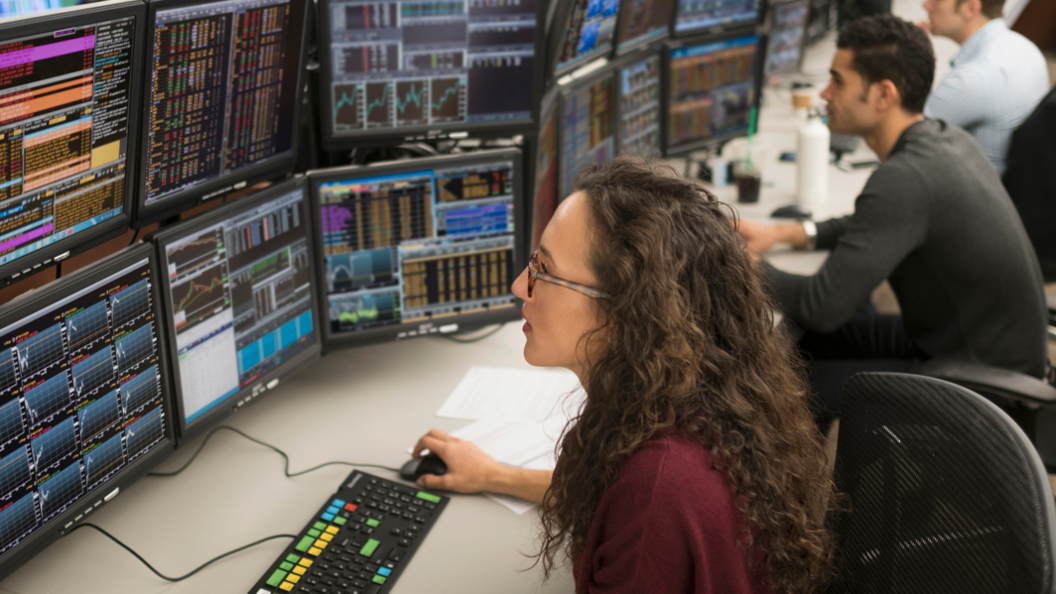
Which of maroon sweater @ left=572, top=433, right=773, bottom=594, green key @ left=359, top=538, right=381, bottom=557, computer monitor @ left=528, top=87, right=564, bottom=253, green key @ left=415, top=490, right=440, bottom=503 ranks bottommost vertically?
green key @ left=359, top=538, right=381, bottom=557

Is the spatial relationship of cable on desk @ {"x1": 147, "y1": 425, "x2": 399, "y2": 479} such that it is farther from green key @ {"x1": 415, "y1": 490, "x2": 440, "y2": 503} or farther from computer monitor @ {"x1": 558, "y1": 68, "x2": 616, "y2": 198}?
computer monitor @ {"x1": 558, "y1": 68, "x2": 616, "y2": 198}

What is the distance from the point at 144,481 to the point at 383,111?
0.85 meters

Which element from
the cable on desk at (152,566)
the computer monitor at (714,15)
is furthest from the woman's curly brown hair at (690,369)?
the computer monitor at (714,15)

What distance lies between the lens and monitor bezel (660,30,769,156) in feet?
9.11

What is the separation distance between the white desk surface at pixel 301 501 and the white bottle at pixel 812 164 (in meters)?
1.42

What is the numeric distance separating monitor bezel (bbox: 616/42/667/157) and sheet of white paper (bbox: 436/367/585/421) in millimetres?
906

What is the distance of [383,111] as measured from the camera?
1730mm

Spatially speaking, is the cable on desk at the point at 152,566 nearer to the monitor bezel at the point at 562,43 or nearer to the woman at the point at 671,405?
the woman at the point at 671,405

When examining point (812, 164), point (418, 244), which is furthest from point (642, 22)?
point (418, 244)

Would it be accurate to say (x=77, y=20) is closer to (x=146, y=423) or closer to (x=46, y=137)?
(x=46, y=137)

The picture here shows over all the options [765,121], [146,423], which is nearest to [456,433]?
[146,423]

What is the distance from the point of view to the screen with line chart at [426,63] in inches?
64.2

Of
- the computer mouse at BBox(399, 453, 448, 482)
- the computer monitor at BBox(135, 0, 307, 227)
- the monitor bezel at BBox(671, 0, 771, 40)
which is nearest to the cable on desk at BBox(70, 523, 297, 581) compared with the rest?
the computer mouse at BBox(399, 453, 448, 482)

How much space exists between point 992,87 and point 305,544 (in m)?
3.02
